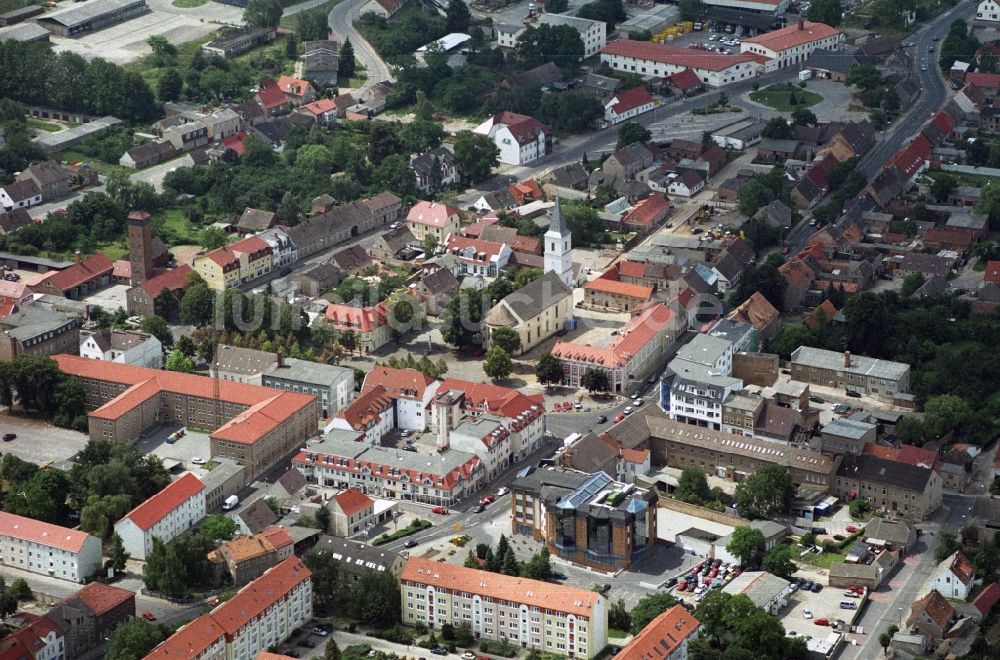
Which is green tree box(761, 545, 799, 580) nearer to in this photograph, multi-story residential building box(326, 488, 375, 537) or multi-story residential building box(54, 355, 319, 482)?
multi-story residential building box(326, 488, 375, 537)

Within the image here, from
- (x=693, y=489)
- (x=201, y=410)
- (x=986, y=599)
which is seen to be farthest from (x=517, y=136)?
(x=986, y=599)

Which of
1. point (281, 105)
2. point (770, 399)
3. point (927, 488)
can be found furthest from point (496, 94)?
point (927, 488)

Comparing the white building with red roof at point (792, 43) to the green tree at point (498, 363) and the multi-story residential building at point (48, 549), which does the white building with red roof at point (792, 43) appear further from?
the multi-story residential building at point (48, 549)

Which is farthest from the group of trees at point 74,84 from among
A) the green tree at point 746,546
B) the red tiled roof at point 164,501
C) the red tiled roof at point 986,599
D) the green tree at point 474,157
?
the red tiled roof at point 986,599

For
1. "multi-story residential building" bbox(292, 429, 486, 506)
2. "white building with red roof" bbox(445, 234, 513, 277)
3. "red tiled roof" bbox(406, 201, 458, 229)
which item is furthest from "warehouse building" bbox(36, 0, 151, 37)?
"multi-story residential building" bbox(292, 429, 486, 506)

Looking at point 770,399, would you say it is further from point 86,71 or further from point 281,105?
point 86,71

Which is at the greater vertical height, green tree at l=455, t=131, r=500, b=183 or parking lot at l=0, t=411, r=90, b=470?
green tree at l=455, t=131, r=500, b=183
